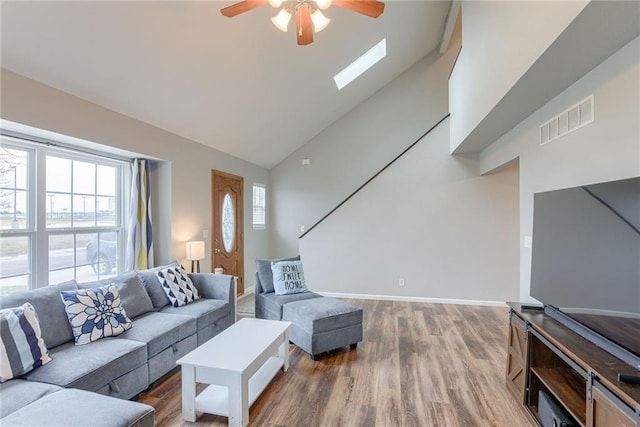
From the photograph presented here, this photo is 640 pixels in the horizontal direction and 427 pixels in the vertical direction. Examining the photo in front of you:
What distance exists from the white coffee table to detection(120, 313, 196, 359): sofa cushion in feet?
1.48

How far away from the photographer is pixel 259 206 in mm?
6332

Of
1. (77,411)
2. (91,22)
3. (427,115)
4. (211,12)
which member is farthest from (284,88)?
(77,411)

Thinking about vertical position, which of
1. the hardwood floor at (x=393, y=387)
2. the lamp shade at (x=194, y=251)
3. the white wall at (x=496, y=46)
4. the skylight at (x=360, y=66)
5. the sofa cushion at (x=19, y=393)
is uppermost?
the skylight at (x=360, y=66)

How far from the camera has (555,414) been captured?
1.81m

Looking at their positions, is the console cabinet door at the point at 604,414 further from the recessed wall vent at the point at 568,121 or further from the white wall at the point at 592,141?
the recessed wall vent at the point at 568,121

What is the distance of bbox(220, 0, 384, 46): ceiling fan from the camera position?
201cm

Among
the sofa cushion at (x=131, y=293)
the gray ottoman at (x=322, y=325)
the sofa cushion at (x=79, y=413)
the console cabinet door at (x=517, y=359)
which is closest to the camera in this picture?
the sofa cushion at (x=79, y=413)

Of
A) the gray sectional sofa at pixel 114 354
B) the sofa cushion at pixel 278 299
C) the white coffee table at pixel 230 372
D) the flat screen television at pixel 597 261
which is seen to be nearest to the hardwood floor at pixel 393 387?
the white coffee table at pixel 230 372

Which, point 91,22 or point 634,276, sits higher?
point 91,22

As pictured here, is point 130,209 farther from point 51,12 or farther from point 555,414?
point 555,414

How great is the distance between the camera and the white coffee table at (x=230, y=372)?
2002mm

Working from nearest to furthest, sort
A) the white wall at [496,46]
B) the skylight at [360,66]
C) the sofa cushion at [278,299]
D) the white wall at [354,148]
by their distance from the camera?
1. the white wall at [496,46]
2. the sofa cushion at [278,299]
3. the skylight at [360,66]
4. the white wall at [354,148]

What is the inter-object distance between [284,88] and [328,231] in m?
2.34

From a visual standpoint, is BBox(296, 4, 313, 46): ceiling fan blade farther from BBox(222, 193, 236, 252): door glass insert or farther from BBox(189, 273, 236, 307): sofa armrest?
BBox(222, 193, 236, 252): door glass insert
